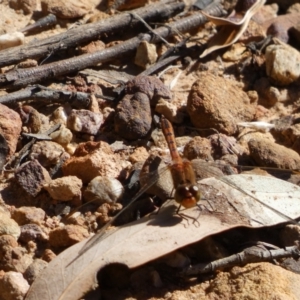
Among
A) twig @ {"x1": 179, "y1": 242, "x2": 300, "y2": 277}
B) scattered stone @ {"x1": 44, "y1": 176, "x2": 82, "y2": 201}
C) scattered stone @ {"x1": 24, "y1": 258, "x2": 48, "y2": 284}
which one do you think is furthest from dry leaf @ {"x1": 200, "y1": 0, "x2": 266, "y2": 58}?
scattered stone @ {"x1": 24, "y1": 258, "x2": 48, "y2": 284}

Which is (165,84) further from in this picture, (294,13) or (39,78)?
(294,13)

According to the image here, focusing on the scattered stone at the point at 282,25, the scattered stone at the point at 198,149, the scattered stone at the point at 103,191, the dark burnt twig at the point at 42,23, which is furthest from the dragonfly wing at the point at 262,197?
the dark burnt twig at the point at 42,23

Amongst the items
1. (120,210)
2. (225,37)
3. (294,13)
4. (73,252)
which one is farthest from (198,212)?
(294,13)

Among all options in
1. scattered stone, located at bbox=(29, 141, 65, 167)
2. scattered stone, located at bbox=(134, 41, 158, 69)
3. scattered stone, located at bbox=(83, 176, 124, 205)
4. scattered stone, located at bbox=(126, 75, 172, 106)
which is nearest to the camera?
scattered stone, located at bbox=(83, 176, 124, 205)

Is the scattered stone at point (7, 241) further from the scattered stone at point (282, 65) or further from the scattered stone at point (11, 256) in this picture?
the scattered stone at point (282, 65)

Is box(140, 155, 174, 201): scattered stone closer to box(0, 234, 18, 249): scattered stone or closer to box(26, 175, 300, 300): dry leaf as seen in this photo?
box(26, 175, 300, 300): dry leaf

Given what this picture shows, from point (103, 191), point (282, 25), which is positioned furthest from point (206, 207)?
point (282, 25)
